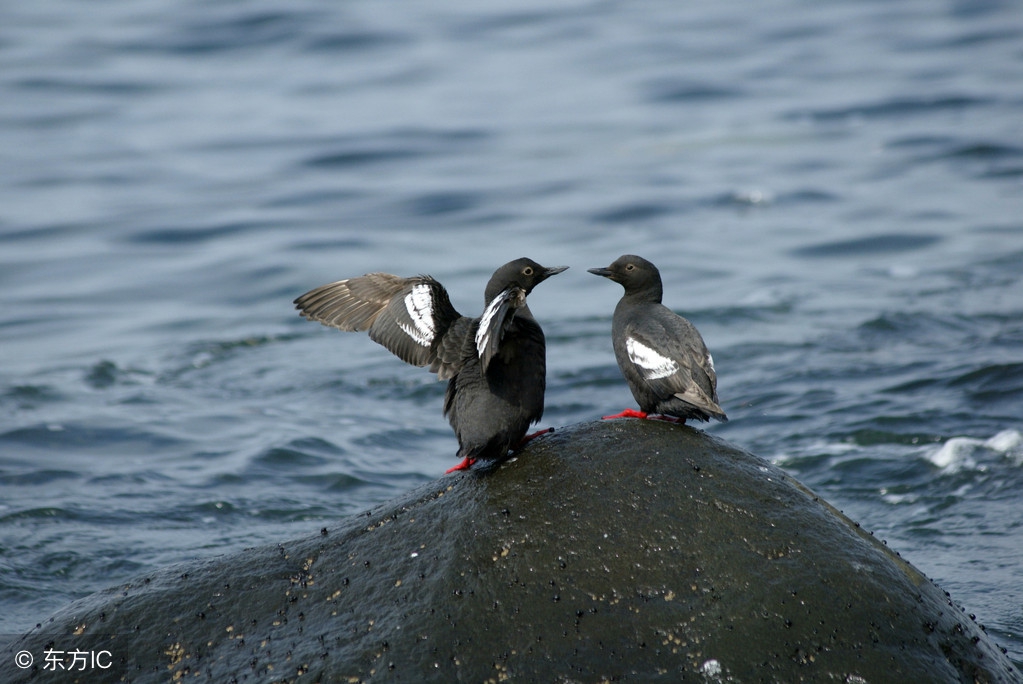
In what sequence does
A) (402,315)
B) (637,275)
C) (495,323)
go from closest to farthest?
(495,323), (402,315), (637,275)

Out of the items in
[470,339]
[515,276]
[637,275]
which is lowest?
[470,339]

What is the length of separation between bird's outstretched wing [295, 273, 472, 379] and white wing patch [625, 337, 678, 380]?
824mm

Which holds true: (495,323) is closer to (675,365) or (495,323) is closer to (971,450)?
(675,365)

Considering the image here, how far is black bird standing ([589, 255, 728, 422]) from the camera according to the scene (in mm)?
5273

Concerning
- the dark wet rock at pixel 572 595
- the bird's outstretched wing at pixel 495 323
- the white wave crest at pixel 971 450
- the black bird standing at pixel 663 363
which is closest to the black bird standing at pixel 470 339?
the bird's outstretched wing at pixel 495 323

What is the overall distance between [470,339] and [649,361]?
881mm

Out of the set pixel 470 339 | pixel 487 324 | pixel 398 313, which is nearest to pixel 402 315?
pixel 398 313

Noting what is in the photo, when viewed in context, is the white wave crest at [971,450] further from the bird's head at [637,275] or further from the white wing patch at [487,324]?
the white wing patch at [487,324]

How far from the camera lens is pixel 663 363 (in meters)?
5.36

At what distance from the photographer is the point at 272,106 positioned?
21.0 m

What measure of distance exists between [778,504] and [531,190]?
1239 centimetres

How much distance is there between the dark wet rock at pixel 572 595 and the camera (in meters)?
4.26

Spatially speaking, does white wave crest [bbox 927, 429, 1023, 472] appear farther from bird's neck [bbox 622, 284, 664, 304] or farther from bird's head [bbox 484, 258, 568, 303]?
bird's head [bbox 484, 258, 568, 303]

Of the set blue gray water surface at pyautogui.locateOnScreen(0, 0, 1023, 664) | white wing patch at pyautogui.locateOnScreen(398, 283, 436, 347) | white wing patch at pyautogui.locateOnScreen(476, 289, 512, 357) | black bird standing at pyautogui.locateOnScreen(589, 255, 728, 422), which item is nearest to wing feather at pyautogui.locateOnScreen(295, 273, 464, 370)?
white wing patch at pyautogui.locateOnScreen(398, 283, 436, 347)
